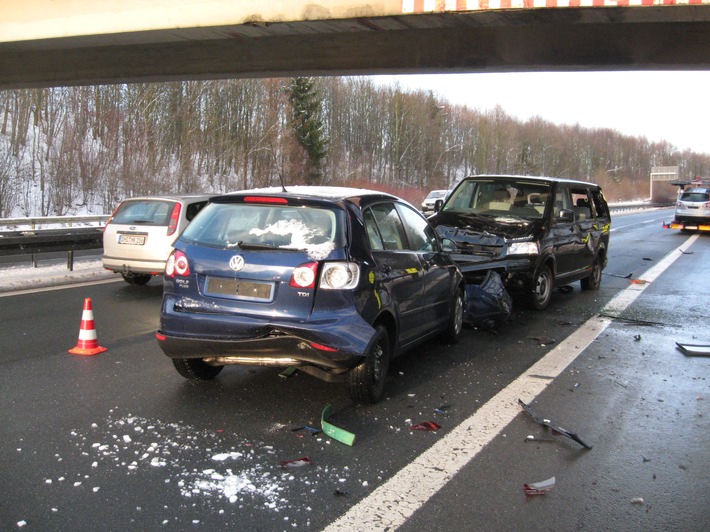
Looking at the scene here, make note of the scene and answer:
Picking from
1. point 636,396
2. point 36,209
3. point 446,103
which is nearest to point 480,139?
point 446,103

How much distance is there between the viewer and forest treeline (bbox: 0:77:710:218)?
39469mm

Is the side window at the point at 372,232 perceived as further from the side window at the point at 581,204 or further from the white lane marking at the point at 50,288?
the white lane marking at the point at 50,288

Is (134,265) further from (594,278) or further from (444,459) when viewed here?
(594,278)

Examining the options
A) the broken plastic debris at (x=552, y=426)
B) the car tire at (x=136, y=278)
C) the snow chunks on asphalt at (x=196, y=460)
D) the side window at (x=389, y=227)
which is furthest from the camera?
the car tire at (x=136, y=278)

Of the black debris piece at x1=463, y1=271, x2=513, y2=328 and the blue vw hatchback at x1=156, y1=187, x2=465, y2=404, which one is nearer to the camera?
the blue vw hatchback at x1=156, y1=187, x2=465, y2=404

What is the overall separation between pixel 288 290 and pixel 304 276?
16 centimetres

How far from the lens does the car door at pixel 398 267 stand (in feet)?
18.2

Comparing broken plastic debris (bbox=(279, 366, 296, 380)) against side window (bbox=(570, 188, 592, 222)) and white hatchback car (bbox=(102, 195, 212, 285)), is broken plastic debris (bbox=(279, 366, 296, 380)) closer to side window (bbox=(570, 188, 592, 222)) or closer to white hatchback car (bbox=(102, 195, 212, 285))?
white hatchback car (bbox=(102, 195, 212, 285))

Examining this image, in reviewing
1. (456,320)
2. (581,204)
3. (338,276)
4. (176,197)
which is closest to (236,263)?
(338,276)

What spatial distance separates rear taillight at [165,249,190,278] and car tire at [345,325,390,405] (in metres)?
1.52

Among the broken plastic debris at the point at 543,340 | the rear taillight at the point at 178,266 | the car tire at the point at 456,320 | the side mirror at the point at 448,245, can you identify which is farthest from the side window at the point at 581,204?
the rear taillight at the point at 178,266

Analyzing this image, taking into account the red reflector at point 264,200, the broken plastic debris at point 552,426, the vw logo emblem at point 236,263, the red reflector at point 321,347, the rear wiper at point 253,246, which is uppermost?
the red reflector at point 264,200

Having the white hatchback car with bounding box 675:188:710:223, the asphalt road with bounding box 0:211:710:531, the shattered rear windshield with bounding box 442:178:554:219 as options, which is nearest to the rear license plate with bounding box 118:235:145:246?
the asphalt road with bounding box 0:211:710:531

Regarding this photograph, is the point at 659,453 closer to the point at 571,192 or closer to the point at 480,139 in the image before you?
the point at 571,192
